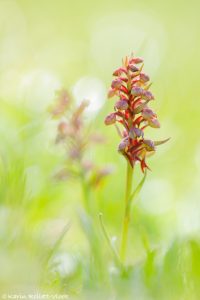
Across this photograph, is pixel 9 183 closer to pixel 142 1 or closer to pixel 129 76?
pixel 129 76

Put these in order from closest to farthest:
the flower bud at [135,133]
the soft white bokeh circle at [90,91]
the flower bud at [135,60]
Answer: the flower bud at [135,133], the flower bud at [135,60], the soft white bokeh circle at [90,91]

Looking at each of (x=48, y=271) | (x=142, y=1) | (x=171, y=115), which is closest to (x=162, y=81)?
(x=171, y=115)

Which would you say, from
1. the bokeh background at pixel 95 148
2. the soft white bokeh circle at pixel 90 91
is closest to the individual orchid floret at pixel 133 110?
the bokeh background at pixel 95 148

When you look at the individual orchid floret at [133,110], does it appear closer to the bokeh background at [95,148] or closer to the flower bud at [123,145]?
the flower bud at [123,145]

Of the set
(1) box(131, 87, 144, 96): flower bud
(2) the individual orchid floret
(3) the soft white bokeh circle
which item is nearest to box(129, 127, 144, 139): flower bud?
(2) the individual orchid floret

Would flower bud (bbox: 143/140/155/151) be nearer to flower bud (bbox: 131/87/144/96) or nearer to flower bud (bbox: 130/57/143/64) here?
flower bud (bbox: 131/87/144/96)

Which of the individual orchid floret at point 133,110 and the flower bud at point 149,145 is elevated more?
the individual orchid floret at point 133,110
